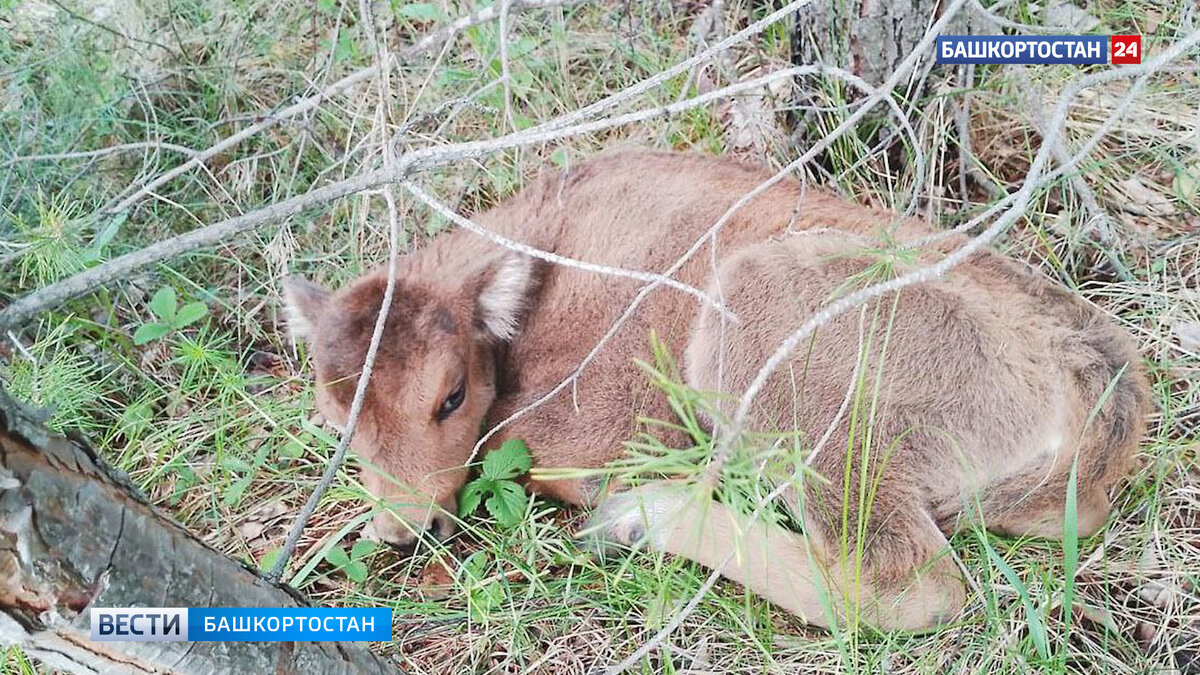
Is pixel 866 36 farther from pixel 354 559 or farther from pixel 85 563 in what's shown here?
pixel 85 563

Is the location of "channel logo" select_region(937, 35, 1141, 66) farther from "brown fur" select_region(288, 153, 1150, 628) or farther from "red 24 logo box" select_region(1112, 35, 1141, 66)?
"brown fur" select_region(288, 153, 1150, 628)

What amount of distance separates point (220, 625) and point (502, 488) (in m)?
1.55

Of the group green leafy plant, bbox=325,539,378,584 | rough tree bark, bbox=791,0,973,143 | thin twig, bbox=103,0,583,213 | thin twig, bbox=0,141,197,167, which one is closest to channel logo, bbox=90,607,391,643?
green leafy plant, bbox=325,539,378,584

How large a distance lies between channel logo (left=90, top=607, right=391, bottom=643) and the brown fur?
0.93m

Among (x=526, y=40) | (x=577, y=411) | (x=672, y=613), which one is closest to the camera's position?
(x=672, y=613)

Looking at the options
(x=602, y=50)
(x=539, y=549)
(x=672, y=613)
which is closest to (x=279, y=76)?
(x=602, y=50)

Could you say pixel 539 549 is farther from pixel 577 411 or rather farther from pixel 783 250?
pixel 783 250

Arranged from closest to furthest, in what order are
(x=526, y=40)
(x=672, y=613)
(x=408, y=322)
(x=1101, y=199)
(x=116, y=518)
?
1. (x=116, y=518)
2. (x=672, y=613)
3. (x=408, y=322)
4. (x=1101, y=199)
5. (x=526, y=40)

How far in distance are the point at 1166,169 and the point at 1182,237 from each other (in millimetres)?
378

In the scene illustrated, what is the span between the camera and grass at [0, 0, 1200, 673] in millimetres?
3391

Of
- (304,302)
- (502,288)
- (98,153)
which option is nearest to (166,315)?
(98,153)

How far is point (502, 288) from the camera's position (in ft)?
12.8

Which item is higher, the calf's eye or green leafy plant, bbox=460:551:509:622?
the calf's eye

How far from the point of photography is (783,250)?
12.3ft
